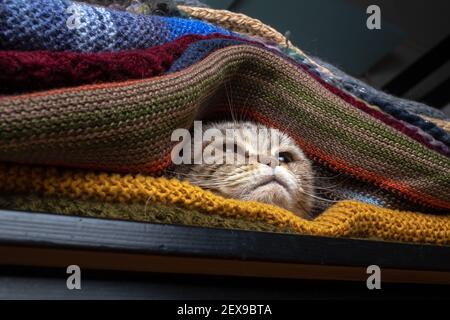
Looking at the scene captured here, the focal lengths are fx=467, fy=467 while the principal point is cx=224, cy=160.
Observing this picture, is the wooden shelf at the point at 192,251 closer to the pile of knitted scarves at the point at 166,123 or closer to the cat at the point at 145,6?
the pile of knitted scarves at the point at 166,123

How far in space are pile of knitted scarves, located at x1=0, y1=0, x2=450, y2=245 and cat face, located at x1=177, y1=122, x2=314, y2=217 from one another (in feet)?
0.14

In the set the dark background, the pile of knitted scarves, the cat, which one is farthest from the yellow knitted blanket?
the dark background

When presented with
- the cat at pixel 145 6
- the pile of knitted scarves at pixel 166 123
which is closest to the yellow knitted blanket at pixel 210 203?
the pile of knitted scarves at pixel 166 123

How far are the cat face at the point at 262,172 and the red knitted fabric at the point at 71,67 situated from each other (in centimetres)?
20

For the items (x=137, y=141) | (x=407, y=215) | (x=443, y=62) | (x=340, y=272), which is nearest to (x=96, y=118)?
(x=137, y=141)

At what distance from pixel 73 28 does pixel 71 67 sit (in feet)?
0.27

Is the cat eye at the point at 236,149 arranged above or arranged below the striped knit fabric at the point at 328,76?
below

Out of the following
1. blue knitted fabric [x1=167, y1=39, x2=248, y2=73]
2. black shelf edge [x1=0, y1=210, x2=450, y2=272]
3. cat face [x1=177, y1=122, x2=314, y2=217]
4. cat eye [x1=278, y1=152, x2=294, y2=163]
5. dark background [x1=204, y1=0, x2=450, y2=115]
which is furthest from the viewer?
dark background [x1=204, y1=0, x2=450, y2=115]

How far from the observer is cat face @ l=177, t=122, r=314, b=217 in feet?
2.50

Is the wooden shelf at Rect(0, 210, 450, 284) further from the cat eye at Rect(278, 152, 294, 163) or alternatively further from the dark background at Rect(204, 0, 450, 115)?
the dark background at Rect(204, 0, 450, 115)

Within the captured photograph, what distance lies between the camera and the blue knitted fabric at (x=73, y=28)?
48 centimetres
